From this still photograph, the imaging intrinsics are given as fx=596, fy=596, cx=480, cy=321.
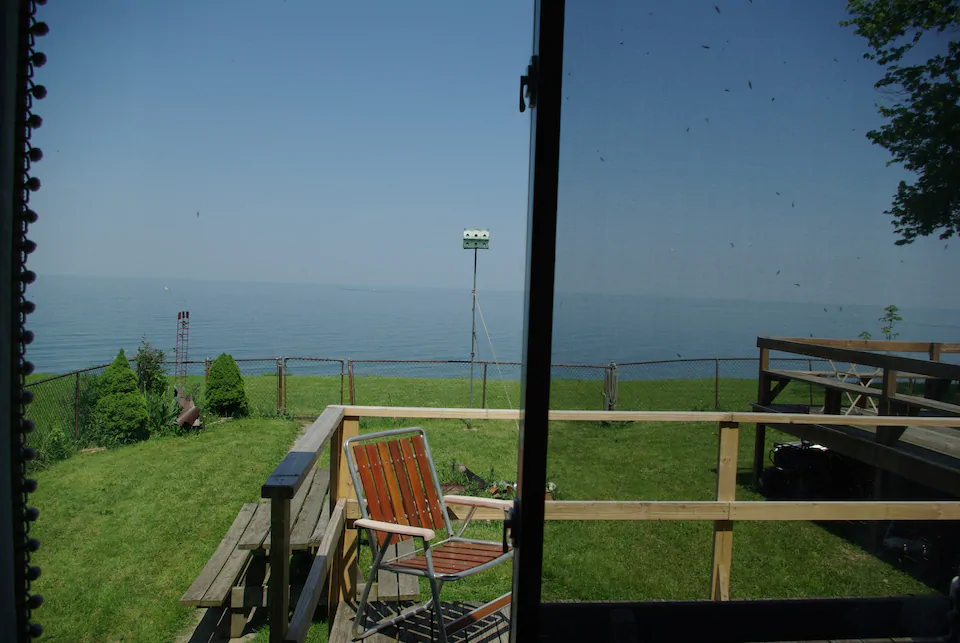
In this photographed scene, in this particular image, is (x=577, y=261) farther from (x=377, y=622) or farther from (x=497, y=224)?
(x=497, y=224)

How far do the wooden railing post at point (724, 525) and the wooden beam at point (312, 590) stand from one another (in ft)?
3.60

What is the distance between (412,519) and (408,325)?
685 inches

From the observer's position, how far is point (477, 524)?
563 centimetres

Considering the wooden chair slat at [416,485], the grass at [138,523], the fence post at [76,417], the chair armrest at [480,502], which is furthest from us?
the fence post at [76,417]

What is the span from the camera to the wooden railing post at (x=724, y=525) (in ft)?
3.06

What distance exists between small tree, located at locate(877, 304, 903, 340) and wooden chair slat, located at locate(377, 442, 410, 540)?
211 centimetres

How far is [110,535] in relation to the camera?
5.16 metres

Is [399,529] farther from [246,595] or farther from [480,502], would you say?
[246,595]

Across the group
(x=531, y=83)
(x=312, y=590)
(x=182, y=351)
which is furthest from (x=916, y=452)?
(x=182, y=351)

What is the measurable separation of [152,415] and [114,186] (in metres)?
8.07

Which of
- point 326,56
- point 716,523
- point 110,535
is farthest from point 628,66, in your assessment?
point 326,56

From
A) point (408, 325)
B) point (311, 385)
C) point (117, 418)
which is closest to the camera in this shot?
point (117, 418)

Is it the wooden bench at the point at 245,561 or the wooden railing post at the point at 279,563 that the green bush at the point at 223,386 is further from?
the wooden railing post at the point at 279,563

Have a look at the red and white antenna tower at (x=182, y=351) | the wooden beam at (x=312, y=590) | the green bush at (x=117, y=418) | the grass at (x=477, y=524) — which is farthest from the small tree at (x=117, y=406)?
the wooden beam at (x=312, y=590)
